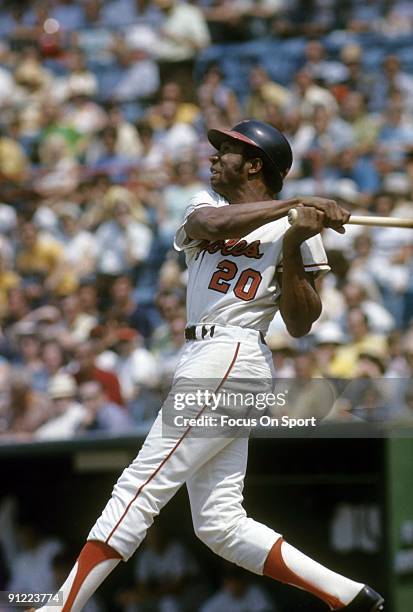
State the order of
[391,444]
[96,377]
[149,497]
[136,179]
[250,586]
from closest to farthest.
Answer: [149,497] < [391,444] < [250,586] < [96,377] < [136,179]

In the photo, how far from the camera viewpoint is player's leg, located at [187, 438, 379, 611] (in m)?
3.93

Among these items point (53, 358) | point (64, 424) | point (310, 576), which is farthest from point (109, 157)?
point (310, 576)

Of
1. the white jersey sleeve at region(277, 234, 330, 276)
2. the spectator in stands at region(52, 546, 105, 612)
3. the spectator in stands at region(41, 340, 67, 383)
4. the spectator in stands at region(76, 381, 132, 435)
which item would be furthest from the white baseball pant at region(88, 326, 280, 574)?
the spectator in stands at region(41, 340, 67, 383)

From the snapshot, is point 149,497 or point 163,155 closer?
point 149,497

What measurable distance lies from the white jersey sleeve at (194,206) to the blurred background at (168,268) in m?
2.00

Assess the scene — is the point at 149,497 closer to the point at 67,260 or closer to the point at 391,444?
the point at 391,444

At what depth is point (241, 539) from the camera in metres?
3.98

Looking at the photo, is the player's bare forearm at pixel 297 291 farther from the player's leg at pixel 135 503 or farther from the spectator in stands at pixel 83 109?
the spectator in stands at pixel 83 109

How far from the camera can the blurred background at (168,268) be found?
7.30m

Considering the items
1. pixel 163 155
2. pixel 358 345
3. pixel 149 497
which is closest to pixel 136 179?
pixel 163 155

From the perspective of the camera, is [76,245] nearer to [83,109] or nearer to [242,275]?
[83,109]

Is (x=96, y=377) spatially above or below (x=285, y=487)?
above

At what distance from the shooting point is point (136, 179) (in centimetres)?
1010

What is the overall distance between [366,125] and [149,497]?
608 cm
